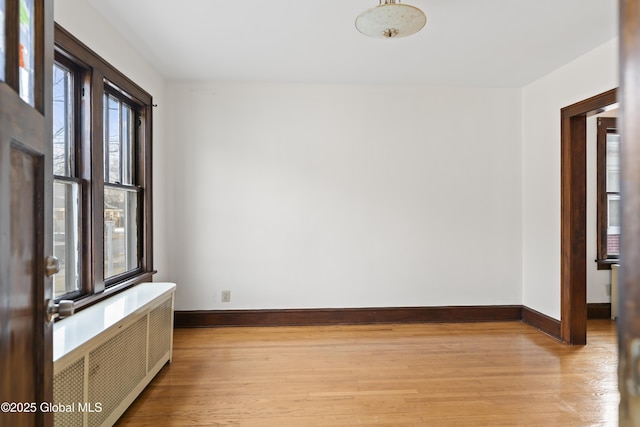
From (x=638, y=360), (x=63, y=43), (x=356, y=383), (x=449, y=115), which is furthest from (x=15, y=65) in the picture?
(x=449, y=115)

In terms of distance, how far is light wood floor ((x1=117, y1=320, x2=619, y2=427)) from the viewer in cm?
230

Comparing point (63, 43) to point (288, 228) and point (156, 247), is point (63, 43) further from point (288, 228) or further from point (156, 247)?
point (288, 228)

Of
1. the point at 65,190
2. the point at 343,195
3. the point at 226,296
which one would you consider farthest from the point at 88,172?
the point at 343,195

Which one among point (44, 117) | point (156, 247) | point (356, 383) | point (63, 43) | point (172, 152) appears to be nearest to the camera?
point (44, 117)

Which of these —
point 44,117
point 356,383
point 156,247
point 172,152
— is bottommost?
point 356,383

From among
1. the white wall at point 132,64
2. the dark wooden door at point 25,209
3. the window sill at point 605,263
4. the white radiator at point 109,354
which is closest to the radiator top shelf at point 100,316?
the white radiator at point 109,354

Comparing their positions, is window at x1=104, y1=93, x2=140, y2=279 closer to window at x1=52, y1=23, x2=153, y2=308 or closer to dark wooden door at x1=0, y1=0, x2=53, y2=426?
window at x1=52, y1=23, x2=153, y2=308

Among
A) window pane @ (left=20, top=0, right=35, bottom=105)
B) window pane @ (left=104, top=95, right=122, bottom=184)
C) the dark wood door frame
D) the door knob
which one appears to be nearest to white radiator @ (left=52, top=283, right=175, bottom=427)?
the door knob

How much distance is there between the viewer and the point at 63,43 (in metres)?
2.20

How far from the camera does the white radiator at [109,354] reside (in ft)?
5.60

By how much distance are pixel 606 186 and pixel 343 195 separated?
3.04 meters

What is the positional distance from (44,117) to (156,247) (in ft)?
9.41

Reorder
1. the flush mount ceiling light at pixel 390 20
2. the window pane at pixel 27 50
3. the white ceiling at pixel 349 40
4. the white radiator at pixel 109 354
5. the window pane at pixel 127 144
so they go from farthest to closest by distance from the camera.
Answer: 1. the window pane at pixel 127 144
2. the white ceiling at pixel 349 40
3. the flush mount ceiling light at pixel 390 20
4. the white radiator at pixel 109 354
5. the window pane at pixel 27 50

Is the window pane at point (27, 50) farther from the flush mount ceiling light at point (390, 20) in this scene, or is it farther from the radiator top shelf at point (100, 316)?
the flush mount ceiling light at point (390, 20)
